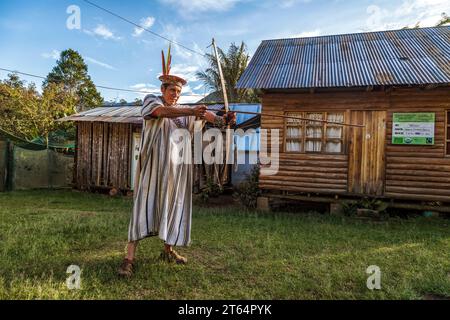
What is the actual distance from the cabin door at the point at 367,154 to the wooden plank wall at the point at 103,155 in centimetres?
724

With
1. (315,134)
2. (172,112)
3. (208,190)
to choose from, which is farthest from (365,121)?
(172,112)

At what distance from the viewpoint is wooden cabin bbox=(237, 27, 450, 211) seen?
7156 millimetres

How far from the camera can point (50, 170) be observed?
489 inches

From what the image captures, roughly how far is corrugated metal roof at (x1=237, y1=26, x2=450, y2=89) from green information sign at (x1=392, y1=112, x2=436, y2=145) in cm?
89

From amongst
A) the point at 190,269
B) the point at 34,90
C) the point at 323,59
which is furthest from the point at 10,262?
the point at 34,90

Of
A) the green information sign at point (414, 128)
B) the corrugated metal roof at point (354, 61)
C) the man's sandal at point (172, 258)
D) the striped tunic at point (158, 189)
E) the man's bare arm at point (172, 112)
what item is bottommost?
the man's sandal at point (172, 258)

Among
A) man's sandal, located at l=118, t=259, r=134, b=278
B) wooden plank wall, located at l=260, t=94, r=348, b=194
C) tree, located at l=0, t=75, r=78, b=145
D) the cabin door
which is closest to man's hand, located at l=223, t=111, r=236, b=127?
man's sandal, located at l=118, t=259, r=134, b=278

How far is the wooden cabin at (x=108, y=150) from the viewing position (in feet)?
36.4

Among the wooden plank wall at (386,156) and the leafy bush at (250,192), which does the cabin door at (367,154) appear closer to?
the wooden plank wall at (386,156)

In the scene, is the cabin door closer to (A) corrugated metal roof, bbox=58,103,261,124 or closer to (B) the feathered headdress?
(A) corrugated metal roof, bbox=58,103,261,124

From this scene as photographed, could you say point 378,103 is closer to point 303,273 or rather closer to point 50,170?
point 303,273

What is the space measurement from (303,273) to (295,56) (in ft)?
22.7

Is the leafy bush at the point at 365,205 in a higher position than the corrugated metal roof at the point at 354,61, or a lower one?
lower

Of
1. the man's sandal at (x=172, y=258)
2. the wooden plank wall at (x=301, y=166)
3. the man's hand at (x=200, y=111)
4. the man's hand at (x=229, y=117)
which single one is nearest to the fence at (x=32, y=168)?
the wooden plank wall at (x=301, y=166)
